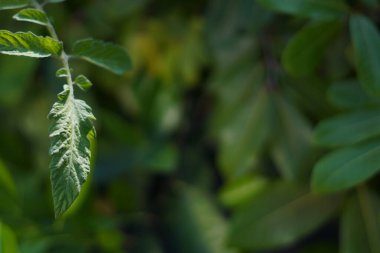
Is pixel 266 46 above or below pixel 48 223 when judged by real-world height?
above

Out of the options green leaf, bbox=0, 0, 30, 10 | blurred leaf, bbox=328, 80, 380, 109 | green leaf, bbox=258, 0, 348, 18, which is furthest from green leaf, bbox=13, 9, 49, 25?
blurred leaf, bbox=328, 80, 380, 109

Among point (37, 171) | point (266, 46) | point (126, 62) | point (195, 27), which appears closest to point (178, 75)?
point (195, 27)

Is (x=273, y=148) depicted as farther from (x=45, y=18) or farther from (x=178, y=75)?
(x=45, y=18)

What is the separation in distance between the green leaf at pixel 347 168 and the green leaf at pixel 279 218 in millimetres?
179

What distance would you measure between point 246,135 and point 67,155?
51 cm

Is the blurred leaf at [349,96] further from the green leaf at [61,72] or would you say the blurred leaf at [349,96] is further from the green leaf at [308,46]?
the green leaf at [61,72]

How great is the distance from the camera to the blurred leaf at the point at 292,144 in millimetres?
925

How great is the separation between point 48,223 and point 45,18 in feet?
1.82

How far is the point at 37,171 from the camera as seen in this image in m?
1.20

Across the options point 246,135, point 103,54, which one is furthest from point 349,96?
point 103,54

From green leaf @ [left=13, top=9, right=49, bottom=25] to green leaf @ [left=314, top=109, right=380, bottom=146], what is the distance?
1.17ft

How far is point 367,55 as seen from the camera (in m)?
0.72

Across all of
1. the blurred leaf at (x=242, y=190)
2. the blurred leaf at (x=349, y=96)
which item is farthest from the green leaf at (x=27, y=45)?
the blurred leaf at (x=242, y=190)

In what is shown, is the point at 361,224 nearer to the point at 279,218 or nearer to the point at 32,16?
the point at 279,218
